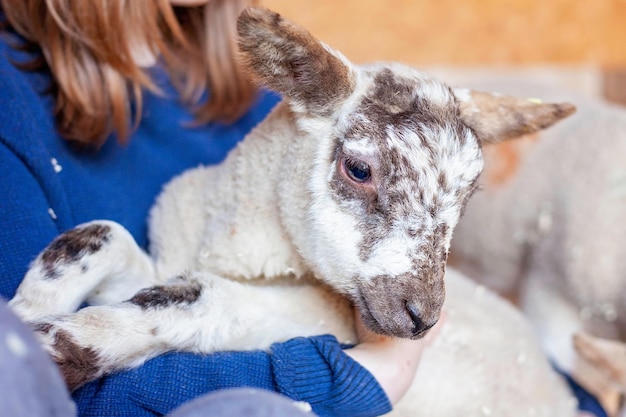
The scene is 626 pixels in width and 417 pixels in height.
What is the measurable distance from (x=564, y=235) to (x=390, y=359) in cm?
140

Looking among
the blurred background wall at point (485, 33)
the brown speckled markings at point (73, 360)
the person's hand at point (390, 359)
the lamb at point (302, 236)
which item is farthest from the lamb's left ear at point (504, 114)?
the blurred background wall at point (485, 33)

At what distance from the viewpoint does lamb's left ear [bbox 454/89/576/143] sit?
4.17 feet

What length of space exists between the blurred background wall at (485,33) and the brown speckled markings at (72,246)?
6.33ft

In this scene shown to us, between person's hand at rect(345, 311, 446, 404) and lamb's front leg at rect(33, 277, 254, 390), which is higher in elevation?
lamb's front leg at rect(33, 277, 254, 390)

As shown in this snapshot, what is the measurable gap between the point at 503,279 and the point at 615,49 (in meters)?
1.65

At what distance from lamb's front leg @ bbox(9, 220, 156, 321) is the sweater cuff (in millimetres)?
295

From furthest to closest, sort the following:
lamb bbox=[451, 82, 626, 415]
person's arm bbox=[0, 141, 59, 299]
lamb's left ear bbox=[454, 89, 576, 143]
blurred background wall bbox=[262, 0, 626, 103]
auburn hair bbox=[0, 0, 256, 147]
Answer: blurred background wall bbox=[262, 0, 626, 103], lamb bbox=[451, 82, 626, 415], auburn hair bbox=[0, 0, 256, 147], lamb's left ear bbox=[454, 89, 576, 143], person's arm bbox=[0, 141, 59, 299]

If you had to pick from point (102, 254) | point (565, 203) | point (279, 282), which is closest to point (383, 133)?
point (279, 282)

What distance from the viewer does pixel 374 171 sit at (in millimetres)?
1032

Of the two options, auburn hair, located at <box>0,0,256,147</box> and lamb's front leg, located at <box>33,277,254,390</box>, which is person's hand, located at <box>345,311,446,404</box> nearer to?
lamb's front leg, located at <box>33,277,254,390</box>

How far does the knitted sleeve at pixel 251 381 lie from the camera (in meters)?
1.00

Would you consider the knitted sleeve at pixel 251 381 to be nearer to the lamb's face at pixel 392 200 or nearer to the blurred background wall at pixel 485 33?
the lamb's face at pixel 392 200

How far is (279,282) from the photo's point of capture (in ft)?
4.06

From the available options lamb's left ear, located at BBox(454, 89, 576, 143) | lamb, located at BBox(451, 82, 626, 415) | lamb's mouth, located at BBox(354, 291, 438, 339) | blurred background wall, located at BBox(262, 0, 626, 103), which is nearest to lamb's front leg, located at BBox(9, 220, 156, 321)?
lamb's mouth, located at BBox(354, 291, 438, 339)
